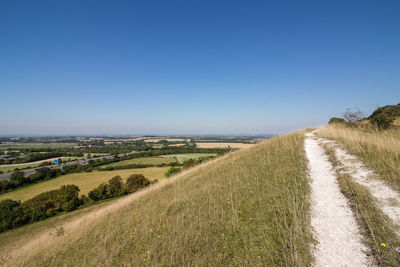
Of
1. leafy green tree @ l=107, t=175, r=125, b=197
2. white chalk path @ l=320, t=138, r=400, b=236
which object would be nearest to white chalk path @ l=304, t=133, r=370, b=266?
white chalk path @ l=320, t=138, r=400, b=236

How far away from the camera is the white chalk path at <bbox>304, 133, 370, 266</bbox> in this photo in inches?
111

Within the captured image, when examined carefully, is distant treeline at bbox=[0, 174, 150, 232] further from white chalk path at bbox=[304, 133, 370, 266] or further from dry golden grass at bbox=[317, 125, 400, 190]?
dry golden grass at bbox=[317, 125, 400, 190]

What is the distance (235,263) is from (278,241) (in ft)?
3.66

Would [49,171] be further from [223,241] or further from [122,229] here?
[223,241]

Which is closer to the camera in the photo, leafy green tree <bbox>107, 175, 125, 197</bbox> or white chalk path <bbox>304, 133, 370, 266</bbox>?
white chalk path <bbox>304, 133, 370, 266</bbox>

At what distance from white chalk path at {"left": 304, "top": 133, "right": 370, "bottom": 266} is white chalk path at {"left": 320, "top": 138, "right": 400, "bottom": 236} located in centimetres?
68

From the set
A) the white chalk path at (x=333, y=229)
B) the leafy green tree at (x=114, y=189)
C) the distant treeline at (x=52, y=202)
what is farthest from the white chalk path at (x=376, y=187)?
the leafy green tree at (x=114, y=189)

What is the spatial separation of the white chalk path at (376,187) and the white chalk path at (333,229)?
2.22ft

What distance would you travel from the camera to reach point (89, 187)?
136 ft

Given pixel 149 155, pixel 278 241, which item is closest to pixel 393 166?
pixel 278 241

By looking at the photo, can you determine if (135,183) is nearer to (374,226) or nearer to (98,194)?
(98,194)

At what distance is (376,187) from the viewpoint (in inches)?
185

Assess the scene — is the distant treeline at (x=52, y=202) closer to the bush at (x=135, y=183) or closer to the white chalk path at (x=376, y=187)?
the bush at (x=135, y=183)

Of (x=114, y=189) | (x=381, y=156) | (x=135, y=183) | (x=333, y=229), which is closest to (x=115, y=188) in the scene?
(x=114, y=189)
